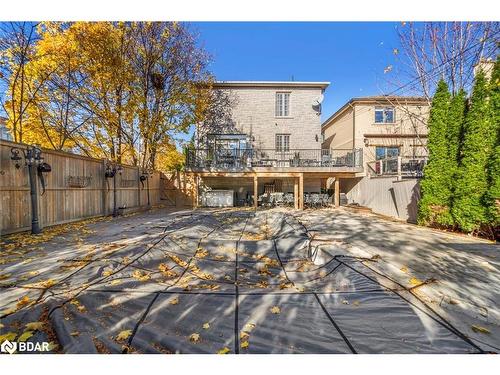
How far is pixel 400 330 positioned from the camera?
2088mm

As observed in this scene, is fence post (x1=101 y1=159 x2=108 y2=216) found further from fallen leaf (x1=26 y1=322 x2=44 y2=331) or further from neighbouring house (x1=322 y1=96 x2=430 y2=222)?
neighbouring house (x1=322 y1=96 x2=430 y2=222)

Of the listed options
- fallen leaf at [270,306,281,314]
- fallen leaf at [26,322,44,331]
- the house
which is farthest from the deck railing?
fallen leaf at [26,322,44,331]

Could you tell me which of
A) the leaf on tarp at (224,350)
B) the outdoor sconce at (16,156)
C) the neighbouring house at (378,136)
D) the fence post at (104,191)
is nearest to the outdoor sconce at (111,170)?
the fence post at (104,191)

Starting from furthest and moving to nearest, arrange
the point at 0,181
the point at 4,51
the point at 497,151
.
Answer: the point at 4,51, the point at 497,151, the point at 0,181

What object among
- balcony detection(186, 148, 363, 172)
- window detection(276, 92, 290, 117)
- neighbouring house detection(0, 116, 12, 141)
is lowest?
balcony detection(186, 148, 363, 172)

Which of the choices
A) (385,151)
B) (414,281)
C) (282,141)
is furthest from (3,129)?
(385,151)

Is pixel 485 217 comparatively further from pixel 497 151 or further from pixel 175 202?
pixel 175 202

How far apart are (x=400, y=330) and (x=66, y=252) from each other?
17.6 feet

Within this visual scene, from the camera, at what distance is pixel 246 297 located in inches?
105

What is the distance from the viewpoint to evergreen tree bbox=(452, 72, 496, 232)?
6410 millimetres

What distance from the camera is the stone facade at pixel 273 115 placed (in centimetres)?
1520

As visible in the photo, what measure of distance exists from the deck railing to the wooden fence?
1278cm
